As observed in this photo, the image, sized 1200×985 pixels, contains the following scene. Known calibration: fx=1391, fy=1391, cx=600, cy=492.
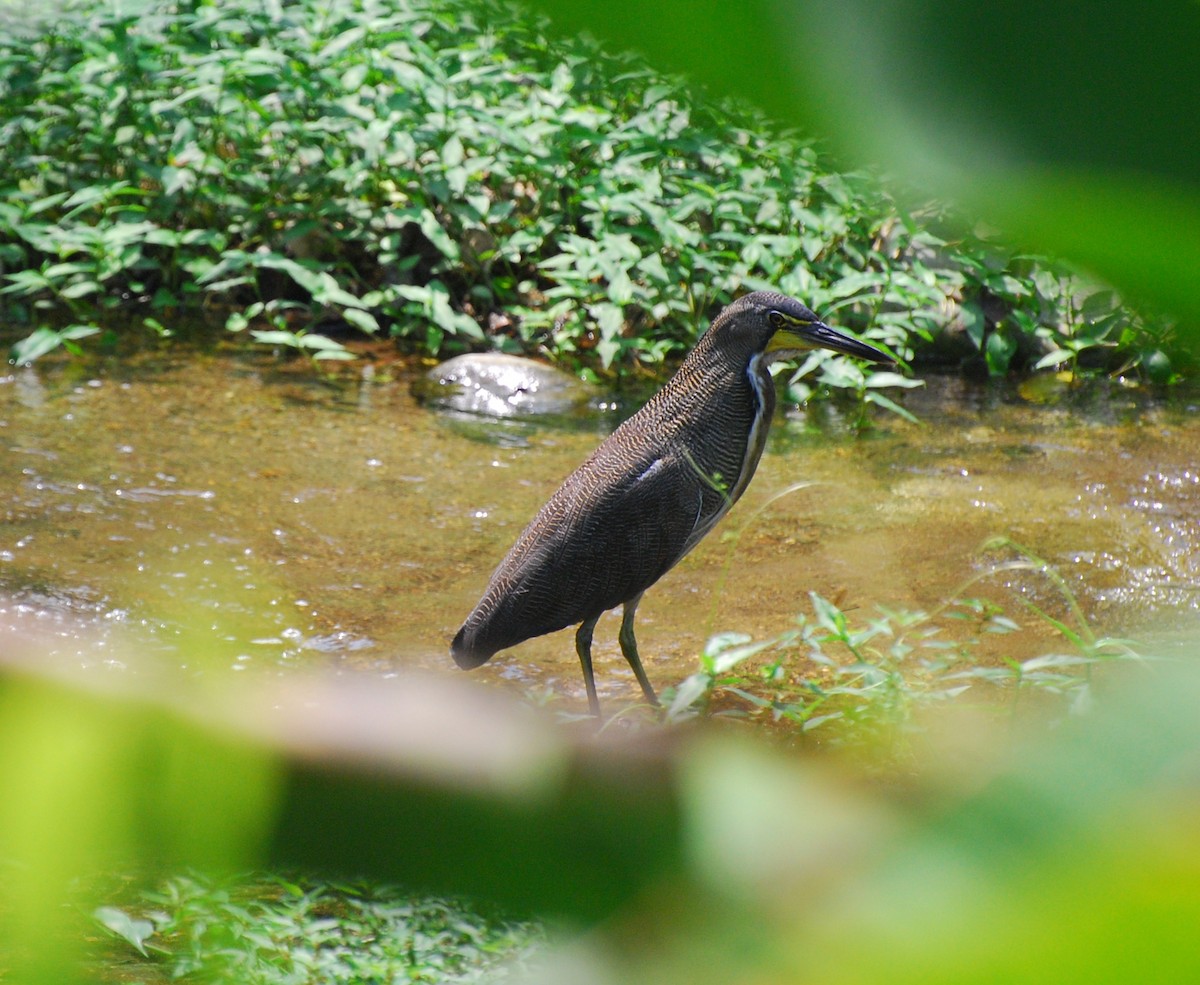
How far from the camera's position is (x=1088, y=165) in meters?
0.28

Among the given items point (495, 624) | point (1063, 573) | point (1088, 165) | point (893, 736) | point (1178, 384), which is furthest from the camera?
point (1178, 384)

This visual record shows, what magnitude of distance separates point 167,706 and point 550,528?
3.62 m

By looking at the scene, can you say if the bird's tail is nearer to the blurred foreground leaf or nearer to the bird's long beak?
the bird's long beak

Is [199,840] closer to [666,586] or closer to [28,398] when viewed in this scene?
[666,586]

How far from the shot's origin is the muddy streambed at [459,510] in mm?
4547

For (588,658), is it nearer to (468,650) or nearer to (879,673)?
(468,650)

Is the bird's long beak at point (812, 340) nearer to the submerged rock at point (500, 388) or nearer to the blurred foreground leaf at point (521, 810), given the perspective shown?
the submerged rock at point (500, 388)

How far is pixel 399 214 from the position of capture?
6.93 m

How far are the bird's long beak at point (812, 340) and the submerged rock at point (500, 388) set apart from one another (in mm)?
2279

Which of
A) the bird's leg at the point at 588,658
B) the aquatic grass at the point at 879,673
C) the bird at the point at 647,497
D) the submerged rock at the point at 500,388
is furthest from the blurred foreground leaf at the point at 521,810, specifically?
the submerged rock at the point at 500,388

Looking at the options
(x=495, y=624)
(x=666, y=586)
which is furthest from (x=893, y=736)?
(x=666, y=586)

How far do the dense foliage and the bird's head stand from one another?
2.14m

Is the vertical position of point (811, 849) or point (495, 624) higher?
point (811, 849)

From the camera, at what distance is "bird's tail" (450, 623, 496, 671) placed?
382cm
